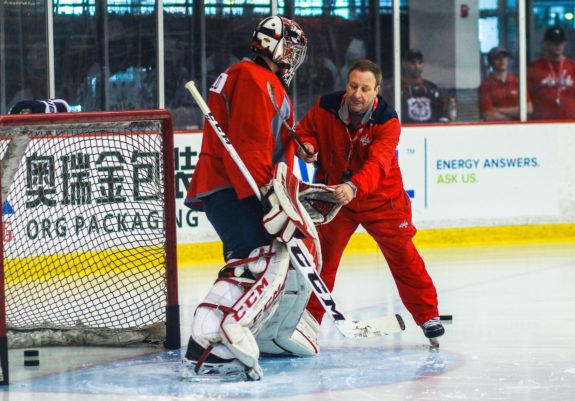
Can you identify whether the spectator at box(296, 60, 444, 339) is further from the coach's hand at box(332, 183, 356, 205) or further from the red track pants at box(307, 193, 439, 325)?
the coach's hand at box(332, 183, 356, 205)

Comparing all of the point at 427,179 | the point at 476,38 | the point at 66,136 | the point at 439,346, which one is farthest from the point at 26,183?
the point at 476,38

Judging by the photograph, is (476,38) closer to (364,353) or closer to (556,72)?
(556,72)

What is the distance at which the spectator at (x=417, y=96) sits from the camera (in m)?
9.43

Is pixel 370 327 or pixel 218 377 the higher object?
pixel 370 327

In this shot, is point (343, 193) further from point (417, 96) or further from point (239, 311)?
point (417, 96)

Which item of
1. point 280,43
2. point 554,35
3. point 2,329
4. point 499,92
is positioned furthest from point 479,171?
point 2,329

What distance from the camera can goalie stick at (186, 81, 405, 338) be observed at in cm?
472

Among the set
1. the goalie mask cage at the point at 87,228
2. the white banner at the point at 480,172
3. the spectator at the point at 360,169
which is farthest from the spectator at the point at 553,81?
the spectator at the point at 360,169

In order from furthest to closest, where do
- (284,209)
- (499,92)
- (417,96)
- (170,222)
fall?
(499,92), (417,96), (170,222), (284,209)

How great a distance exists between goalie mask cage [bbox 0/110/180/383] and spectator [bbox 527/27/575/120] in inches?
150

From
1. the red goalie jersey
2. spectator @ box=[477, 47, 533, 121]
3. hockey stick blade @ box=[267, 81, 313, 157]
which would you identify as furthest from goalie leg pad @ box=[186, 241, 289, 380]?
spectator @ box=[477, 47, 533, 121]

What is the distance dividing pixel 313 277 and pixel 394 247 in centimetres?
51

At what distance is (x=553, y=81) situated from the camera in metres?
9.88

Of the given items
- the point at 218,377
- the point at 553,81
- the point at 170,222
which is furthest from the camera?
the point at 553,81
